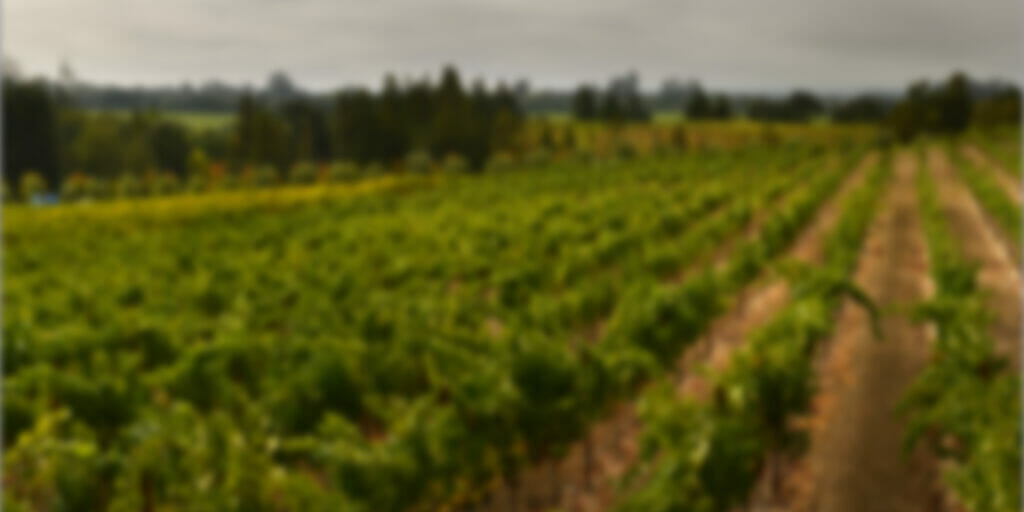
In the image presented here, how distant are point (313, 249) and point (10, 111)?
72134 mm

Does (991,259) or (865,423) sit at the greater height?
(991,259)

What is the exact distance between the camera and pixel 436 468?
5957 millimetres

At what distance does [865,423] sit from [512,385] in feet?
17.6

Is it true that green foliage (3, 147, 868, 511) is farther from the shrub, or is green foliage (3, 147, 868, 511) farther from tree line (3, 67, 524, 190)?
tree line (3, 67, 524, 190)

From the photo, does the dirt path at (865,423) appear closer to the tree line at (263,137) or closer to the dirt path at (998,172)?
the dirt path at (998,172)

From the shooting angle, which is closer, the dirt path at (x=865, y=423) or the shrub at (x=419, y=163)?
the dirt path at (x=865, y=423)

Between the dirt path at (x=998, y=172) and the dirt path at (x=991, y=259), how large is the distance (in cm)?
183

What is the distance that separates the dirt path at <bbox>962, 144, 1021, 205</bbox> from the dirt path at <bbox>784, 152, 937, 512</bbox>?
862 inches

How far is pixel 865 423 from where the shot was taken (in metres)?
9.46

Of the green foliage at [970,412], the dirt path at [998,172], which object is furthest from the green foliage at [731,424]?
the dirt path at [998,172]

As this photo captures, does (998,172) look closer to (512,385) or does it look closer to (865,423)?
(865,423)

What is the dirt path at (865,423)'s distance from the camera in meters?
→ 7.69

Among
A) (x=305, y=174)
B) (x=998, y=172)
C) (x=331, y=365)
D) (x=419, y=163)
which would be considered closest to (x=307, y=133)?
(x=305, y=174)

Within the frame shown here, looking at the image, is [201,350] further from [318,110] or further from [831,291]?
[318,110]
